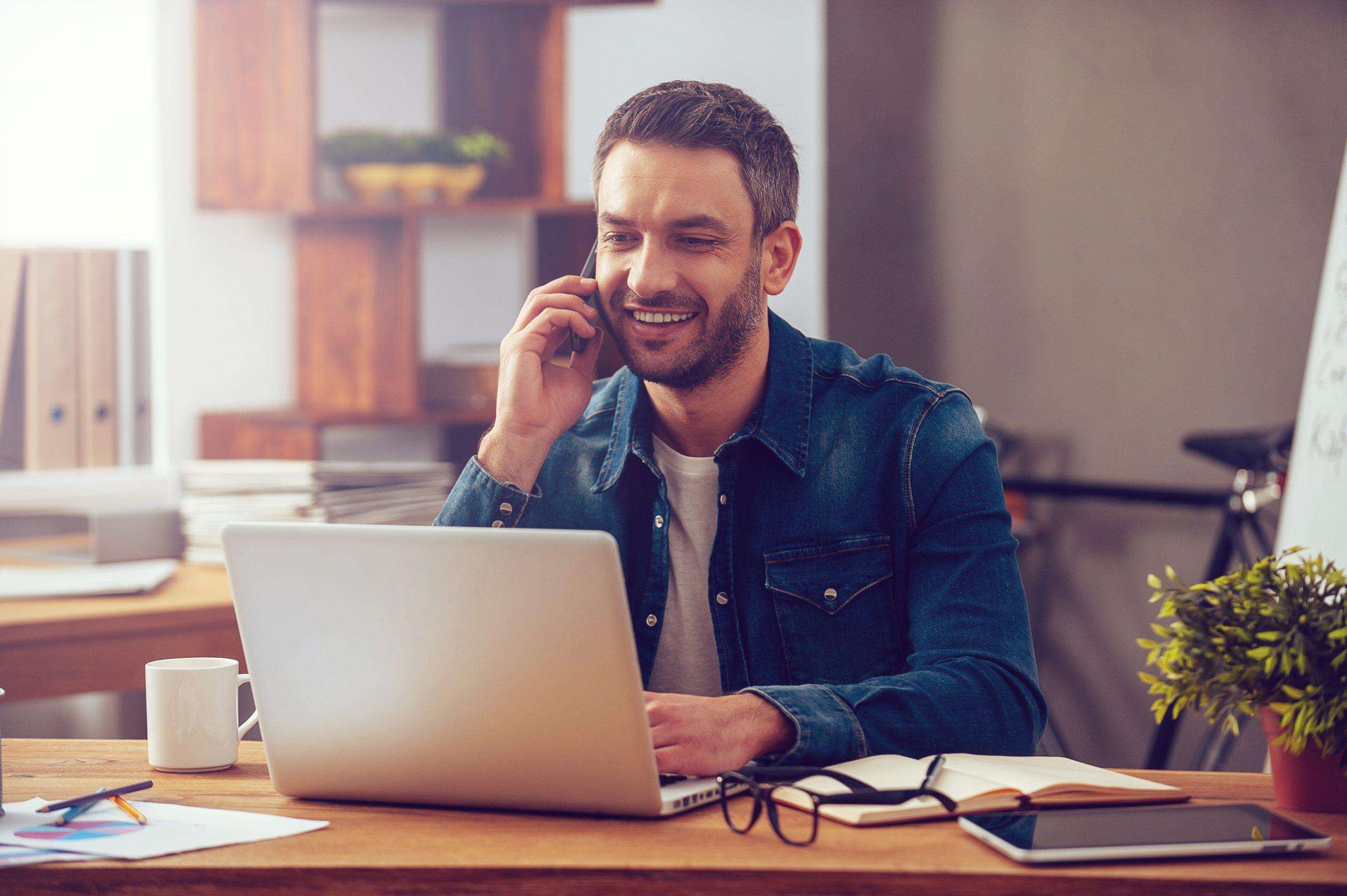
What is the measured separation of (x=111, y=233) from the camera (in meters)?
2.82

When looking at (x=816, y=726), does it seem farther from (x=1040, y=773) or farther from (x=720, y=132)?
(x=720, y=132)

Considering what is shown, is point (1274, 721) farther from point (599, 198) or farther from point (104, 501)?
point (104, 501)

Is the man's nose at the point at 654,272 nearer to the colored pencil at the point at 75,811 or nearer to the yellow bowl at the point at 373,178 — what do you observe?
the colored pencil at the point at 75,811

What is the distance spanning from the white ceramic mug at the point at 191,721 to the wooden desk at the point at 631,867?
0.80 ft

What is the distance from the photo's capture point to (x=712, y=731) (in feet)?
3.62

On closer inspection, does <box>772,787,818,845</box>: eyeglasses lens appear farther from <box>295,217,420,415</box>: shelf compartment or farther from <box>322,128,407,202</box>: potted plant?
<box>322,128,407,202</box>: potted plant

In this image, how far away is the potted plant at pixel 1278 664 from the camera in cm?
106

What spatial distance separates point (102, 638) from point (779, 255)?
1139 mm

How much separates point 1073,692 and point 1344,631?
2.46 metres

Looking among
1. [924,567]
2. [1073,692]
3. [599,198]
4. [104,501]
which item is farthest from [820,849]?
[1073,692]

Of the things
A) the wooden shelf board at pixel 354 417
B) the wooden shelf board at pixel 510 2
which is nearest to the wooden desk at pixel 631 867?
the wooden shelf board at pixel 354 417

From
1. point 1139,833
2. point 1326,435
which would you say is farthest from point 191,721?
point 1326,435

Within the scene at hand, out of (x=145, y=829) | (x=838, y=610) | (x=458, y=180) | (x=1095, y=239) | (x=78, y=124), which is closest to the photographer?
(x=145, y=829)

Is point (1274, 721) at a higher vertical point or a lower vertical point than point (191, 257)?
lower
